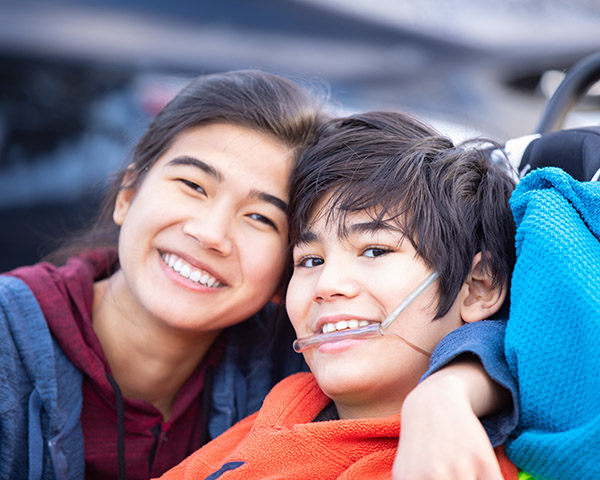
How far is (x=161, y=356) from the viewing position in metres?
1.62

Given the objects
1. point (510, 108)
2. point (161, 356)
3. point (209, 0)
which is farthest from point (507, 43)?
point (161, 356)

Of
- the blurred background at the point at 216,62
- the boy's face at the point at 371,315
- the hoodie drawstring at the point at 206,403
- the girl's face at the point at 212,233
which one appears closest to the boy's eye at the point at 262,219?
the girl's face at the point at 212,233

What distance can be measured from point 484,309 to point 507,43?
22.4ft

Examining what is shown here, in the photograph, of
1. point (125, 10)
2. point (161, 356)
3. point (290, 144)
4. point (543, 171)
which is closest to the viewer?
point (543, 171)

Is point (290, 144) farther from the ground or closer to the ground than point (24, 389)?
farther from the ground

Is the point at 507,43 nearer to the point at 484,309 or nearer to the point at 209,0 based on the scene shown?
the point at 209,0

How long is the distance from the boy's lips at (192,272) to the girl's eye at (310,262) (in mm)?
258

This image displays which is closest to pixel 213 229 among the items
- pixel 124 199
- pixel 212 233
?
pixel 212 233

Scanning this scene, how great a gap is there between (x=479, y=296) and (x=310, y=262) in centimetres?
30

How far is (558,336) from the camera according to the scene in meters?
0.92

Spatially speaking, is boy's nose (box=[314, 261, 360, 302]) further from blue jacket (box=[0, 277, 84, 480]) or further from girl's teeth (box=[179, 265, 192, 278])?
blue jacket (box=[0, 277, 84, 480])

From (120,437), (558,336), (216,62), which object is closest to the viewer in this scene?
(558,336)

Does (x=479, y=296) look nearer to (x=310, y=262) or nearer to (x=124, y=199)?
(x=310, y=262)

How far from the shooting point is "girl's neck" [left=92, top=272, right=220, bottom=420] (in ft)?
5.26
